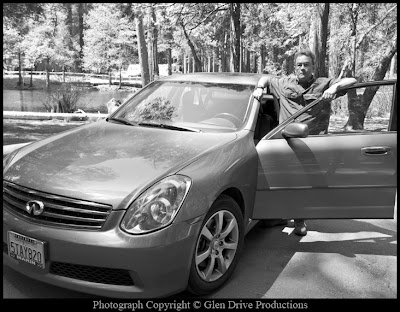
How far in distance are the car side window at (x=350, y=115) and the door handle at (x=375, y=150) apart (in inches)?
7.8

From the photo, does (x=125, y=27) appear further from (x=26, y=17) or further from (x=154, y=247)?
(x=154, y=247)

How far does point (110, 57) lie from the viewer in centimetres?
5481

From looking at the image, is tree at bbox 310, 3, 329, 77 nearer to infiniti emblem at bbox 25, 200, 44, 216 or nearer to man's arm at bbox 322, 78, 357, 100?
→ man's arm at bbox 322, 78, 357, 100

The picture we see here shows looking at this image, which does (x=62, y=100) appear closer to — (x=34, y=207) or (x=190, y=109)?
(x=190, y=109)

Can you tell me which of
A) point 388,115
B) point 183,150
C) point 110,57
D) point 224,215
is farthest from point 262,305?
point 110,57

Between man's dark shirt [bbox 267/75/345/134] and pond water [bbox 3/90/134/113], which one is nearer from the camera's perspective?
man's dark shirt [bbox 267/75/345/134]

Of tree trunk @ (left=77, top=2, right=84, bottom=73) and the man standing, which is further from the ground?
tree trunk @ (left=77, top=2, right=84, bottom=73)

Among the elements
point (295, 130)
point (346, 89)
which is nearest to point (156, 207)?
point (295, 130)

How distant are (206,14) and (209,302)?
1271 centimetres

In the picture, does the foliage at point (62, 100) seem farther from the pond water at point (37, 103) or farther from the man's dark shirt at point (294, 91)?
the man's dark shirt at point (294, 91)

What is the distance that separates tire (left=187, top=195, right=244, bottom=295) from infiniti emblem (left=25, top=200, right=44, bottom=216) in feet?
3.50

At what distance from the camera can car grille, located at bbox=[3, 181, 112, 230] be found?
101 inches

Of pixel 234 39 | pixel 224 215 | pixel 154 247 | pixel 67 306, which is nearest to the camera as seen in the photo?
pixel 154 247

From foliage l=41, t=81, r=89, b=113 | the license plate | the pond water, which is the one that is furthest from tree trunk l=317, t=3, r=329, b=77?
the pond water
